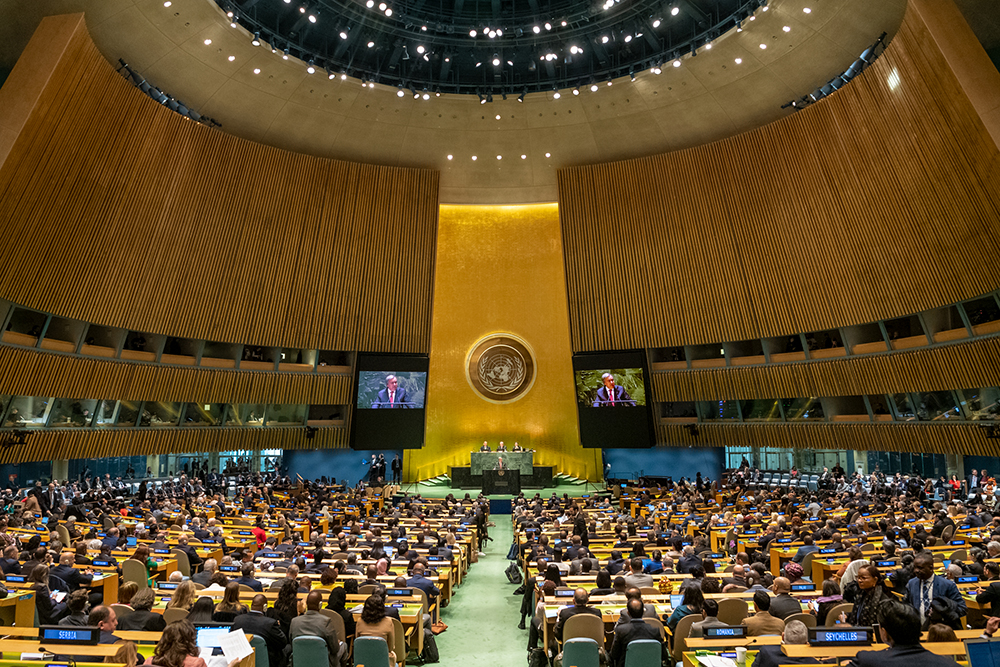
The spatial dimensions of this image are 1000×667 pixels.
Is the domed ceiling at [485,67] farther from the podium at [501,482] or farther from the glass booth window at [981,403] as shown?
the podium at [501,482]

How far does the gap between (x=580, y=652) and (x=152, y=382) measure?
55.8 ft

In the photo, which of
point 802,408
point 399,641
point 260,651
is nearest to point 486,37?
point 802,408

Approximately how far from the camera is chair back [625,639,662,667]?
5.50 metres

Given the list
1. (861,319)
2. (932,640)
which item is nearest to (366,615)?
(932,640)

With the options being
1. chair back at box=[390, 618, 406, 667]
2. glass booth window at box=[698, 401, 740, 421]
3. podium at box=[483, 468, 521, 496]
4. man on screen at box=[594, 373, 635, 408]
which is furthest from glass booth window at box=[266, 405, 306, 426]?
chair back at box=[390, 618, 406, 667]

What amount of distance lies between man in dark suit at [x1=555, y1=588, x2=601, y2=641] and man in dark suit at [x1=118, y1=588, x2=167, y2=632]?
139 inches

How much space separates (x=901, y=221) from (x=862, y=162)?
1.78 metres

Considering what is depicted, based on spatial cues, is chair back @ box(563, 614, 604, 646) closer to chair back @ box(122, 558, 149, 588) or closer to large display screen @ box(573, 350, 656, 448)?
chair back @ box(122, 558, 149, 588)

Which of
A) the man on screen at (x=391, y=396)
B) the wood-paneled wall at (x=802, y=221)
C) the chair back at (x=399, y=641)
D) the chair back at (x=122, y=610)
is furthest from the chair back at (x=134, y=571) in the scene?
the wood-paneled wall at (x=802, y=221)

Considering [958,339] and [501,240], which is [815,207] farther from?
[501,240]

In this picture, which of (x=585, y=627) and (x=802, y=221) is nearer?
(x=585, y=627)

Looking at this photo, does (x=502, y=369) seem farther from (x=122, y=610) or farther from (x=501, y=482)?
(x=122, y=610)

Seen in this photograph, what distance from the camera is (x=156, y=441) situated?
1919 centimetres

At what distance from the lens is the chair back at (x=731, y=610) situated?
250 inches
